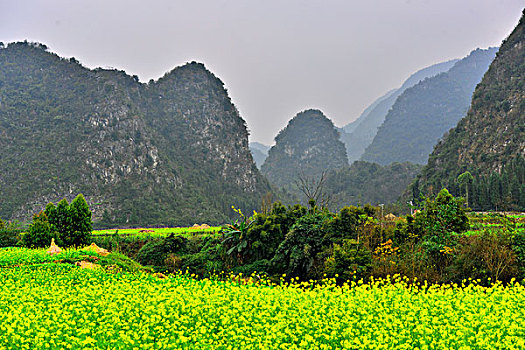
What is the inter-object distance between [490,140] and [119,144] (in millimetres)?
59700

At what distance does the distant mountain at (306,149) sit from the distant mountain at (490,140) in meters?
88.2

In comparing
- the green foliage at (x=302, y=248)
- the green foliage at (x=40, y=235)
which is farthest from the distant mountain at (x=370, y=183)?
the green foliage at (x=302, y=248)

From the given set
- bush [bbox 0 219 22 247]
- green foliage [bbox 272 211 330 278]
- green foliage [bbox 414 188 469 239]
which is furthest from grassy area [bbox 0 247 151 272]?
green foliage [bbox 414 188 469 239]

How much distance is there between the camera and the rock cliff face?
63.8 meters

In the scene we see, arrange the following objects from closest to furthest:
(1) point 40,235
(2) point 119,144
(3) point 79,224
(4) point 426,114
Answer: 1. (1) point 40,235
2. (3) point 79,224
3. (2) point 119,144
4. (4) point 426,114

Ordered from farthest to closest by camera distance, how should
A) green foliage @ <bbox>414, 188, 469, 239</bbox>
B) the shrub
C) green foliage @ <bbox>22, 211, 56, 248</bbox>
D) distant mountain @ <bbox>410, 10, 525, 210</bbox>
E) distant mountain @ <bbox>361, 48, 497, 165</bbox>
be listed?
1. distant mountain @ <bbox>361, 48, 497, 165</bbox>
2. distant mountain @ <bbox>410, 10, 525, 210</bbox>
3. the shrub
4. green foliage @ <bbox>22, 211, 56, 248</bbox>
5. green foliage @ <bbox>414, 188, 469, 239</bbox>

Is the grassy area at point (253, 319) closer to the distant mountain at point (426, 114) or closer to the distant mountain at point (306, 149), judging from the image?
the distant mountain at point (306, 149)

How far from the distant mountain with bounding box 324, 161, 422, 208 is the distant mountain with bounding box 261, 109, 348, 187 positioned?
39184 mm

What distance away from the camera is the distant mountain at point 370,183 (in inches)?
3910

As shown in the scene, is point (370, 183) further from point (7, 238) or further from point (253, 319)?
point (253, 319)

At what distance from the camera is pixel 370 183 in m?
106

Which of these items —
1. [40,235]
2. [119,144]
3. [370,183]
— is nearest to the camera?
[40,235]

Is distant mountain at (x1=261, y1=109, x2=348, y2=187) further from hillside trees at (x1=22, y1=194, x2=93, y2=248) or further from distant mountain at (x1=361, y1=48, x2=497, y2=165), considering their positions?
hillside trees at (x1=22, y1=194, x2=93, y2=248)

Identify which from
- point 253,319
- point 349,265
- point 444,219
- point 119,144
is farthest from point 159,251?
point 119,144
